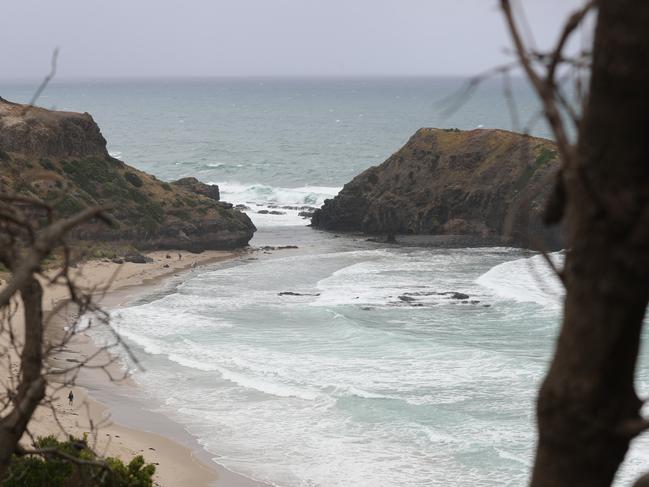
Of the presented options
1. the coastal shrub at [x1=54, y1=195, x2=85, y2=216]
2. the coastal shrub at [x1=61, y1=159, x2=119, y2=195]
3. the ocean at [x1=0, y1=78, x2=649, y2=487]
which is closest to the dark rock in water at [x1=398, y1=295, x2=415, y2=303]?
the ocean at [x1=0, y1=78, x2=649, y2=487]

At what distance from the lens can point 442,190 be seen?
56625mm

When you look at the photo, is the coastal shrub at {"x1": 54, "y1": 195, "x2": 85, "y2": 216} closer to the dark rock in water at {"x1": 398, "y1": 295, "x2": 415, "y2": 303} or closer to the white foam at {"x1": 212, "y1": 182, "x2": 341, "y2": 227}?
the white foam at {"x1": 212, "y1": 182, "x2": 341, "y2": 227}

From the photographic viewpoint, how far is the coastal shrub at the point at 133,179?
55219 mm

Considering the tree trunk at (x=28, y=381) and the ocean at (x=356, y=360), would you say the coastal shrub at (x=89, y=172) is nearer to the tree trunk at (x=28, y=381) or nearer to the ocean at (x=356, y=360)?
the ocean at (x=356, y=360)

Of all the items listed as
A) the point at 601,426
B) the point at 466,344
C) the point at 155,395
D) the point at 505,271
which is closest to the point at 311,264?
the point at 505,271

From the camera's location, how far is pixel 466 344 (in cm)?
2906

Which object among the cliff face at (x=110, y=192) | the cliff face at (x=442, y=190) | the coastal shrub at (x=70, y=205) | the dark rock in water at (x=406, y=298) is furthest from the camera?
the cliff face at (x=442, y=190)

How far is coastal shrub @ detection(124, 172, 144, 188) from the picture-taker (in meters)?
55.2

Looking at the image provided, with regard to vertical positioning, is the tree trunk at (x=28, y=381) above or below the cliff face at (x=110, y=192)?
above

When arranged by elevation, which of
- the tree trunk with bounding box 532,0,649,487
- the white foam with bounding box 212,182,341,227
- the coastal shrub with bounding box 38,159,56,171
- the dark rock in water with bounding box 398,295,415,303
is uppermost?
the tree trunk with bounding box 532,0,649,487

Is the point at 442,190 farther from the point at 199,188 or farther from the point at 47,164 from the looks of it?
the point at 47,164

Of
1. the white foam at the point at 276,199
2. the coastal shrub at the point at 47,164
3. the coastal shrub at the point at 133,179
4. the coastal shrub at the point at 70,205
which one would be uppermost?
the coastal shrub at the point at 47,164

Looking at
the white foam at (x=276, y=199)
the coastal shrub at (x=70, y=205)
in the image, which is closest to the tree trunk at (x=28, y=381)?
the coastal shrub at (x=70, y=205)

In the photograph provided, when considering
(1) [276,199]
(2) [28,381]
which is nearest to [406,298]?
(2) [28,381]
